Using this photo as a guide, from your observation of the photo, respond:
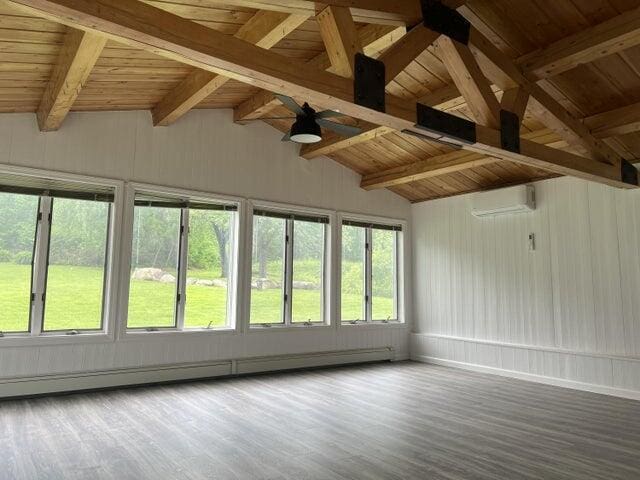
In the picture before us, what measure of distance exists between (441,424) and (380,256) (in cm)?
414

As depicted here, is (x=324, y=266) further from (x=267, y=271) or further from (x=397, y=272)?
(x=397, y=272)

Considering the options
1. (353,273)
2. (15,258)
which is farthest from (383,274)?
(15,258)

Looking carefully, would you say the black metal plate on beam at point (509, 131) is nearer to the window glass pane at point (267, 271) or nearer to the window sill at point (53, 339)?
the window glass pane at point (267, 271)

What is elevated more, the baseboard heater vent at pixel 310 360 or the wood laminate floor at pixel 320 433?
the baseboard heater vent at pixel 310 360

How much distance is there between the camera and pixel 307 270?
7.22 metres

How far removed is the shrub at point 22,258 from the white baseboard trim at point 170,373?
48.4 inches

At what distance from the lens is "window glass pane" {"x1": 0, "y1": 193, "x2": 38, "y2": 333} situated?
16.2ft

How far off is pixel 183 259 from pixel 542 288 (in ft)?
16.3

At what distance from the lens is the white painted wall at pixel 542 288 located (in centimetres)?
566

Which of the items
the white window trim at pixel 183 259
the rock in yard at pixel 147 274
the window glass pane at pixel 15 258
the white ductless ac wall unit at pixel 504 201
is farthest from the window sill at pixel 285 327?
the white ductless ac wall unit at pixel 504 201

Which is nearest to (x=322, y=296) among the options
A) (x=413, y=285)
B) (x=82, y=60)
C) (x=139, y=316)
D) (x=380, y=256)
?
(x=380, y=256)

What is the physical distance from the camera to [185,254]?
19.9 feet

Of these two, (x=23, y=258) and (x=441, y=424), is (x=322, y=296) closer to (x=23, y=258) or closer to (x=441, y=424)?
(x=441, y=424)

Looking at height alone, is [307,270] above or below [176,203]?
below
